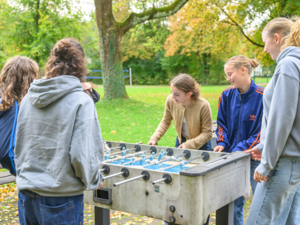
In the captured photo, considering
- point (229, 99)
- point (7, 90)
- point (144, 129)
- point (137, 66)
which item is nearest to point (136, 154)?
point (229, 99)

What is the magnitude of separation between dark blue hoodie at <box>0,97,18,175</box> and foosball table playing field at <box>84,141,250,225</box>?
81cm

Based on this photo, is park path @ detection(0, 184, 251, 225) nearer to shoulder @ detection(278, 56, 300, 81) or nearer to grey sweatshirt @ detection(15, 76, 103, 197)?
grey sweatshirt @ detection(15, 76, 103, 197)

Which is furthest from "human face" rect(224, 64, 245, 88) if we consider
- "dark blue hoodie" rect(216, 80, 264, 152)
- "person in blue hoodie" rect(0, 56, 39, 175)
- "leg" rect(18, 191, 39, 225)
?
"leg" rect(18, 191, 39, 225)

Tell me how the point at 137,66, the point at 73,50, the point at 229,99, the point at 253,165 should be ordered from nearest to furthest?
the point at 73,50
the point at 253,165
the point at 229,99
the point at 137,66

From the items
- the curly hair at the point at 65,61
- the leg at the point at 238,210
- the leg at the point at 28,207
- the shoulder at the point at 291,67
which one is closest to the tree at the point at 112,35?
the leg at the point at 238,210

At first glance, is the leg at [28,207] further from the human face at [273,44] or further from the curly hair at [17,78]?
the human face at [273,44]

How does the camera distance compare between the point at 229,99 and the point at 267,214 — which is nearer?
the point at 267,214

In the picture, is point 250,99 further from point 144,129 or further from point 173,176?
point 144,129

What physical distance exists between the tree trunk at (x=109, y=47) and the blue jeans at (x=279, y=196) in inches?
524

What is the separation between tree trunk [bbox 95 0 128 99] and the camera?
15.1 meters

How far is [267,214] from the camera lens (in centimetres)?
267

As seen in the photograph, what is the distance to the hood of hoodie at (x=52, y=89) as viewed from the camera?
2221 mm

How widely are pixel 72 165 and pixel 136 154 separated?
1617 mm

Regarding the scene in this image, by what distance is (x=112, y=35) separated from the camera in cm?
1529
